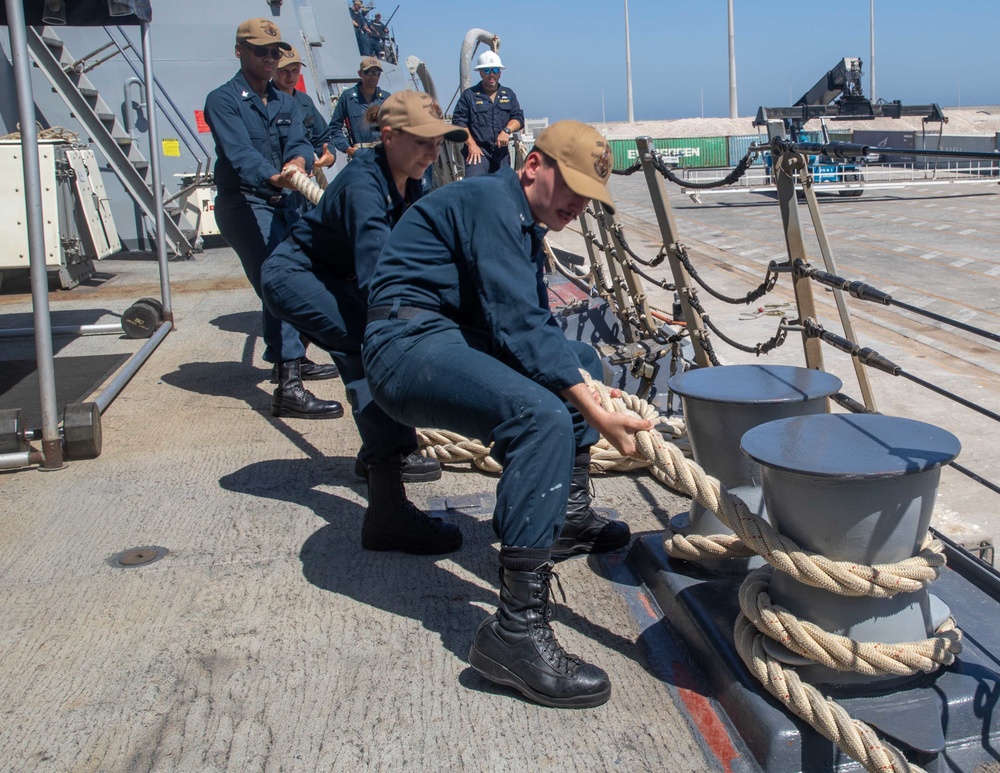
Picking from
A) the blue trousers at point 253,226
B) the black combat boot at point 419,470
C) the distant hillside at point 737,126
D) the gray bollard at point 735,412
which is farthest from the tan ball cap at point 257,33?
the distant hillside at point 737,126

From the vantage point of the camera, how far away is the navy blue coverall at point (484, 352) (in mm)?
2309

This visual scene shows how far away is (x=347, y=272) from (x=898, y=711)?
229 cm

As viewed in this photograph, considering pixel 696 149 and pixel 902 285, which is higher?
pixel 696 149

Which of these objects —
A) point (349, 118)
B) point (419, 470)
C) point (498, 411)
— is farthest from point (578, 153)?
point (349, 118)

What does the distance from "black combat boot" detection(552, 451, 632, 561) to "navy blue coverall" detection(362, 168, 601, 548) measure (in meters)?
0.75

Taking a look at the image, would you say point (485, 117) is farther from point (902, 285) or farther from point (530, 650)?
point (530, 650)

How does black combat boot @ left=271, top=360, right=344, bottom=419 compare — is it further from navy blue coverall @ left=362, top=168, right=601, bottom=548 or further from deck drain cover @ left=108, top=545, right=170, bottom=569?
navy blue coverall @ left=362, top=168, right=601, bottom=548

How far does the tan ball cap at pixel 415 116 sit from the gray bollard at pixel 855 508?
146cm

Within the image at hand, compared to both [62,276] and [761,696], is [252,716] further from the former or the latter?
[62,276]

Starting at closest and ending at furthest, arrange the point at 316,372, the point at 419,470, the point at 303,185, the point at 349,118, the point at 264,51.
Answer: the point at 419,470, the point at 303,185, the point at 264,51, the point at 316,372, the point at 349,118

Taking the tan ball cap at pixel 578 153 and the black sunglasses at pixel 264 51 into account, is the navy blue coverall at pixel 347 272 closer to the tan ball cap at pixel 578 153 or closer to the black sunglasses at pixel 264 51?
the tan ball cap at pixel 578 153

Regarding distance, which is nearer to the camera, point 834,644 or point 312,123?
point 834,644

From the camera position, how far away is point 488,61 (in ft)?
29.7

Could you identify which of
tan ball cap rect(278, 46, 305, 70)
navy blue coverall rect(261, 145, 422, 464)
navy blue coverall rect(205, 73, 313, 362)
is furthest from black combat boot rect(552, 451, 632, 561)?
tan ball cap rect(278, 46, 305, 70)
